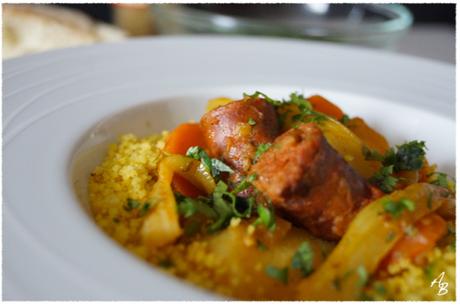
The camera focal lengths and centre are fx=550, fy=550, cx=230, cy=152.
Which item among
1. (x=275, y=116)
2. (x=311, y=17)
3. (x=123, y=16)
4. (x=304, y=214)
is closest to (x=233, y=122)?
(x=275, y=116)

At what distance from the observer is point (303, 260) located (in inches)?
59.8

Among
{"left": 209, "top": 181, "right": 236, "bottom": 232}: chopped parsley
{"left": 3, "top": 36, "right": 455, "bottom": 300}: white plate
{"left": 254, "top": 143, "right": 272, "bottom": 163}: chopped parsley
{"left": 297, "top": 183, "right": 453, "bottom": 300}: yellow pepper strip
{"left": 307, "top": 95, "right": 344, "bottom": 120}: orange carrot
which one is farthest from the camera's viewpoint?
{"left": 307, "top": 95, "right": 344, "bottom": 120}: orange carrot

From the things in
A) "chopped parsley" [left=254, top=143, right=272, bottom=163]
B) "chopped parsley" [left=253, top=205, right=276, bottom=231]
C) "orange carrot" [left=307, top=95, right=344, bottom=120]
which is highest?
"chopped parsley" [left=254, top=143, right=272, bottom=163]

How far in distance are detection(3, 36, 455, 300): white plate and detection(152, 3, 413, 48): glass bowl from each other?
404 mm

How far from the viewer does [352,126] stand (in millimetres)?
2176

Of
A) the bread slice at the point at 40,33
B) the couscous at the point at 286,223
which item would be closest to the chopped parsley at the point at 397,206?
the couscous at the point at 286,223

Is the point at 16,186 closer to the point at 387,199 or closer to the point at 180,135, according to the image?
the point at 180,135

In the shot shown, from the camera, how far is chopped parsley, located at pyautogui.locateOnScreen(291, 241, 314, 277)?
4.96 feet

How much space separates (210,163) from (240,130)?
0.50 ft

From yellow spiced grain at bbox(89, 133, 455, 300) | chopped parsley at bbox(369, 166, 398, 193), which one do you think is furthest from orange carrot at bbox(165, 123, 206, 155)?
chopped parsley at bbox(369, 166, 398, 193)

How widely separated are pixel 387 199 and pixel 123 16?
11.3ft

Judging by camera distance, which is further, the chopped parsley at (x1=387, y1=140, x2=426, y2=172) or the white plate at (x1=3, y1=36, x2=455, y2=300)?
the chopped parsley at (x1=387, y1=140, x2=426, y2=172)

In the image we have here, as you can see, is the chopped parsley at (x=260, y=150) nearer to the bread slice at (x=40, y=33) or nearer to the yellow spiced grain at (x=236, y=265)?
the yellow spiced grain at (x=236, y=265)

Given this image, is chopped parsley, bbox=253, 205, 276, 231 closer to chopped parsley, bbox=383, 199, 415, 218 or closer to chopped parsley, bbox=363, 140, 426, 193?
chopped parsley, bbox=383, 199, 415, 218
